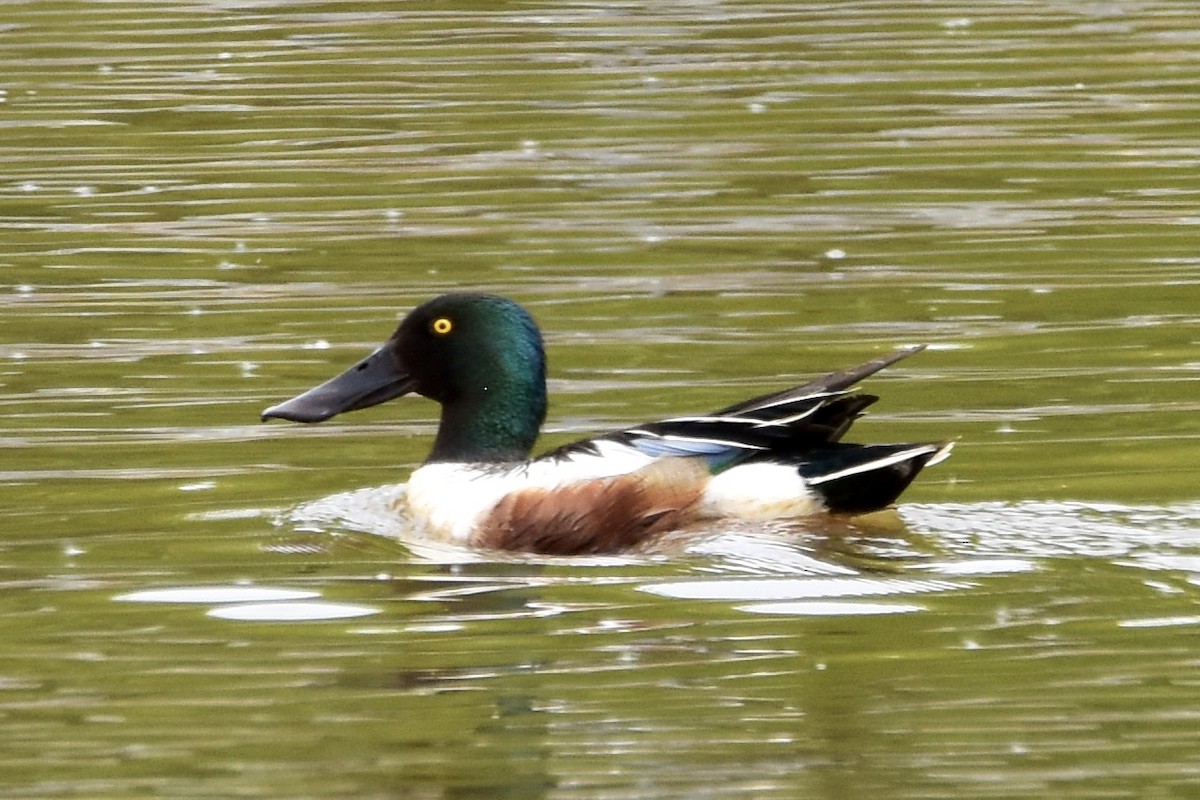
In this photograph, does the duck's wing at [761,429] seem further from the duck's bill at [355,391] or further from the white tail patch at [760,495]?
the duck's bill at [355,391]

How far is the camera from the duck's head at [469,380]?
8.14 metres

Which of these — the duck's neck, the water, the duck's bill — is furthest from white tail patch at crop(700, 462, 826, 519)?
the duck's bill

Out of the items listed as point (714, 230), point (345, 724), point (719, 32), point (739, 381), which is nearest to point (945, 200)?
point (714, 230)

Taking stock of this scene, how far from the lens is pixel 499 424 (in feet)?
26.8

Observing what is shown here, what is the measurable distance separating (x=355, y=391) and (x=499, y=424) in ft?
1.51

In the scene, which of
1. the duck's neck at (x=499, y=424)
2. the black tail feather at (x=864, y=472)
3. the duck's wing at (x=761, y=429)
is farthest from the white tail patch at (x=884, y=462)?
the duck's neck at (x=499, y=424)

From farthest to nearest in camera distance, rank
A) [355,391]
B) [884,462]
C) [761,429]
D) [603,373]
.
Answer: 1. [603,373]
2. [355,391]
3. [761,429]
4. [884,462]

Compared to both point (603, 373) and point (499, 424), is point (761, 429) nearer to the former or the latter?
point (499, 424)

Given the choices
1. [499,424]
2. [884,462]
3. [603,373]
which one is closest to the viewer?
[884,462]

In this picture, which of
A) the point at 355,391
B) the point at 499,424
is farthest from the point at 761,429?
the point at 355,391

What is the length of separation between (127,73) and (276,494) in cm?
766

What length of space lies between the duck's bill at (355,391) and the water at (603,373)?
22 centimetres

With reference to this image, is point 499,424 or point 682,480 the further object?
point 499,424

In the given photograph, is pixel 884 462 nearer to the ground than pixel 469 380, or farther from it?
nearer to the ground
